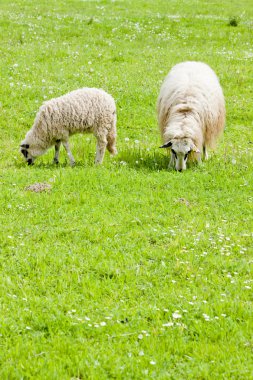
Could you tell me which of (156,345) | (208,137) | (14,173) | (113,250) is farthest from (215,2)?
(156,345)

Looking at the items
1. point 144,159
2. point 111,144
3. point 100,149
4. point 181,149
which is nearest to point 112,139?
point 111,144

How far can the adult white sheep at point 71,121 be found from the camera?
11352mm

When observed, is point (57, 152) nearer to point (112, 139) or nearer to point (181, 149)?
point (112, 139)

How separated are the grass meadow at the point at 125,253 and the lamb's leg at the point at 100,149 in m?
0.28

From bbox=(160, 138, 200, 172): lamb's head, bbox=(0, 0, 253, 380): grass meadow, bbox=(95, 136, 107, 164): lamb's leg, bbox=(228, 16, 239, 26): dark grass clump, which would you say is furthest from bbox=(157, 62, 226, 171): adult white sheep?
bbox=(228, 16, 239, 26): dark grass clump

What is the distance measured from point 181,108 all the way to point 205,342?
6.61 meters

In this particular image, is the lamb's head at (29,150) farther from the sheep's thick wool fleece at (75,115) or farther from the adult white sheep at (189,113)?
the adult white sheep at (189,113)

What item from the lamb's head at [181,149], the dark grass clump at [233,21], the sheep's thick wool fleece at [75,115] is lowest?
the lamb's head at [181,149]

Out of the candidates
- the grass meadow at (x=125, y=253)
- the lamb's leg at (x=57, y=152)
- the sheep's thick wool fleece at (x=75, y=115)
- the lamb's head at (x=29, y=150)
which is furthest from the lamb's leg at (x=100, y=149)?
the lamb's head at (x=29, y=150)

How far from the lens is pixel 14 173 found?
10.6m

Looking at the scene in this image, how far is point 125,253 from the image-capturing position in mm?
7395

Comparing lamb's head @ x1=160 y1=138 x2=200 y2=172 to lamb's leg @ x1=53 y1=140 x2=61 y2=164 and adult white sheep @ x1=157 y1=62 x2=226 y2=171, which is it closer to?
adult white sheep @ x1=157 y1=62 x2=226 y2=171

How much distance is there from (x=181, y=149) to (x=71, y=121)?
91.7 inches

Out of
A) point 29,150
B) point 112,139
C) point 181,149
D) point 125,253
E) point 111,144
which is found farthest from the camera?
point 111,144
